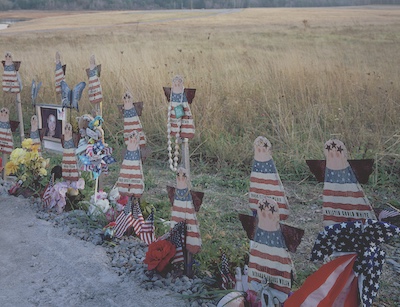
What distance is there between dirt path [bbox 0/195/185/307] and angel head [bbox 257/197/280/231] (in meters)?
0.61

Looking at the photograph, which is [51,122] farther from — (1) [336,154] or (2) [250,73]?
(2) [250,73]

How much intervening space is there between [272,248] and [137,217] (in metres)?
1.23

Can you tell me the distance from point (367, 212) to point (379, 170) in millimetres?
2434

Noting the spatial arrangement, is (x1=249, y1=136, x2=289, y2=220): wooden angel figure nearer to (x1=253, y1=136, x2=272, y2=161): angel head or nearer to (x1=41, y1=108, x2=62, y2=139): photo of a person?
(x1=253, y1=136, x2=272, y2=161): angel head

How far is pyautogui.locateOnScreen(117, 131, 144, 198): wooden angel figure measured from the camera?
3.24 metres

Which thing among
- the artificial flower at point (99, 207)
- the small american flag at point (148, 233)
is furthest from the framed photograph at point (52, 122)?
the small american flag at point (148, 233)

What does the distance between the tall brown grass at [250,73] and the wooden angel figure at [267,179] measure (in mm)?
2133

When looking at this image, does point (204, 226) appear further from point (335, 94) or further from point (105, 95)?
point (105, 95)

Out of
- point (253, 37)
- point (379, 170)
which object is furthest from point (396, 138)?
point (253, 37)

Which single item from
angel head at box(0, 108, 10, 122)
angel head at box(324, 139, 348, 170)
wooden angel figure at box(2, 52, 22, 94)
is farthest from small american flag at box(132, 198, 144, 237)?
wooden angel figure at box(2, 52, 22, 94)

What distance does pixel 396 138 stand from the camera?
501 cm

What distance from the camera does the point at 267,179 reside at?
259 cm

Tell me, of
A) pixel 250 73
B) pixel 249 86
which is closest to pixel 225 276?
pixel 249 86

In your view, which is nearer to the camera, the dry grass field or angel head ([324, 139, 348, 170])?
angel head ([324, 139, 348, 170])
